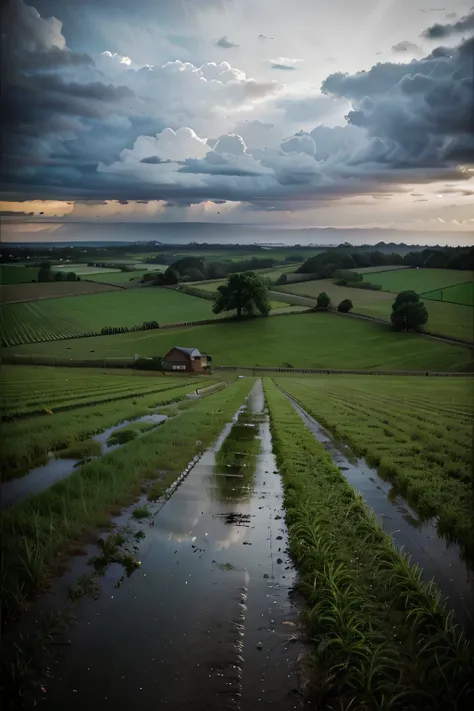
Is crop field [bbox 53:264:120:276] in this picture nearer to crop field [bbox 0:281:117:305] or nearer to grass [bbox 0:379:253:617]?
crop field [bbox 0:281:117:305]

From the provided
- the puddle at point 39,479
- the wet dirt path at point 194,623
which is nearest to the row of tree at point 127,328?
the puddle at point 39,479

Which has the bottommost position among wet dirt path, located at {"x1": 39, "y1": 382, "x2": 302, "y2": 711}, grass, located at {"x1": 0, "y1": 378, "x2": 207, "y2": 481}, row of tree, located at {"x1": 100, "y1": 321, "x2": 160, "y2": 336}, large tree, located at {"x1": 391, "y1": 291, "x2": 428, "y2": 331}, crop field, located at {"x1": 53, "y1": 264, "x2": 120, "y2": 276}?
wet dirt path, located at {"x1": 39, "y1": 382, "x2": 302, "y2": 711}

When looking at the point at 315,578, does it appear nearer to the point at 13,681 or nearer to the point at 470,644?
the point at 470,644

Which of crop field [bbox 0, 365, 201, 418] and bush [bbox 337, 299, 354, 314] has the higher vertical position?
bush [bbox 337, 299, 354, 314]

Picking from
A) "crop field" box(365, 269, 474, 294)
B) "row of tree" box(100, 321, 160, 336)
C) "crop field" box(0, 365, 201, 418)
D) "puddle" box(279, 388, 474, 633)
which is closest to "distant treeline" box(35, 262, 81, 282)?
"row of tree" box(100, 321, 160, 336)

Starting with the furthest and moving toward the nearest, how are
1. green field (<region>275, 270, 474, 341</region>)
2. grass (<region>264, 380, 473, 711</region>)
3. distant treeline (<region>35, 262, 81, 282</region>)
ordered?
1. distant treeline (<region>35, 262, 81, 282</region>)
2. green field (<region>275, 270, 474, 341</region>)
3. grass (<region>264, 380, 473, 711</region>)

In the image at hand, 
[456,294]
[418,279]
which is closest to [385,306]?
[418,279]

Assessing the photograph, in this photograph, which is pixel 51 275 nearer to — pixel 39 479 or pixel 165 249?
pixel 165 249
